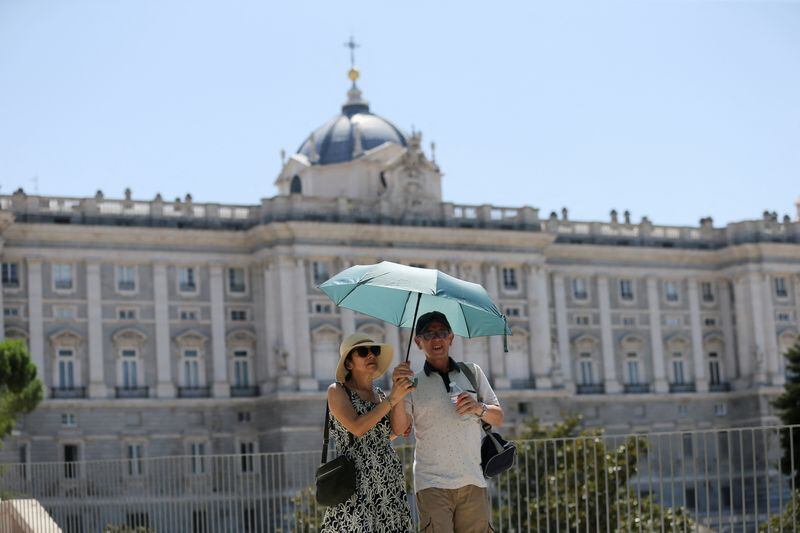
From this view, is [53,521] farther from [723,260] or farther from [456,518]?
[723,260]

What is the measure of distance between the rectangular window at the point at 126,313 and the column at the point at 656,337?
81.0ft

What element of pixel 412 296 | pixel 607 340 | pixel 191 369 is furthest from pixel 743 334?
pixel 412 296

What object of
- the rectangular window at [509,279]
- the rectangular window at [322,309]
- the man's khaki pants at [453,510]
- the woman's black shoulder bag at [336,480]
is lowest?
the man's khaki pants at [453,510]

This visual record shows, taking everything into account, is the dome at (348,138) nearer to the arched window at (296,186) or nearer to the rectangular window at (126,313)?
the arched window at (296,186)

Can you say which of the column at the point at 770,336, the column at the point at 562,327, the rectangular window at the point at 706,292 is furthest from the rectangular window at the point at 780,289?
the column at the point at 562,327

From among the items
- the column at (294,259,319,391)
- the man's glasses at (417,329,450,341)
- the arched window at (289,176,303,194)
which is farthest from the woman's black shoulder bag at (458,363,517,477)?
the arched window at (289,176,303,194)

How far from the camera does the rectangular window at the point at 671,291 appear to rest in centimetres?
7075

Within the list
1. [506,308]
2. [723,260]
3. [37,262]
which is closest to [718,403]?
[723,260]

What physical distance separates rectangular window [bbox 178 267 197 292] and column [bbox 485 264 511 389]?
41.4 ft

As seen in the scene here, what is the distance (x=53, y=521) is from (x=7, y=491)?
565cm

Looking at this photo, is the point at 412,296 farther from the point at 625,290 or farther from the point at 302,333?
the point at 625,290

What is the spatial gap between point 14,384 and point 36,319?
11.3m

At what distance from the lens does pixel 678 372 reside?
7038 cm

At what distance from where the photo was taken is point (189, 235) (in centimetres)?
6100
